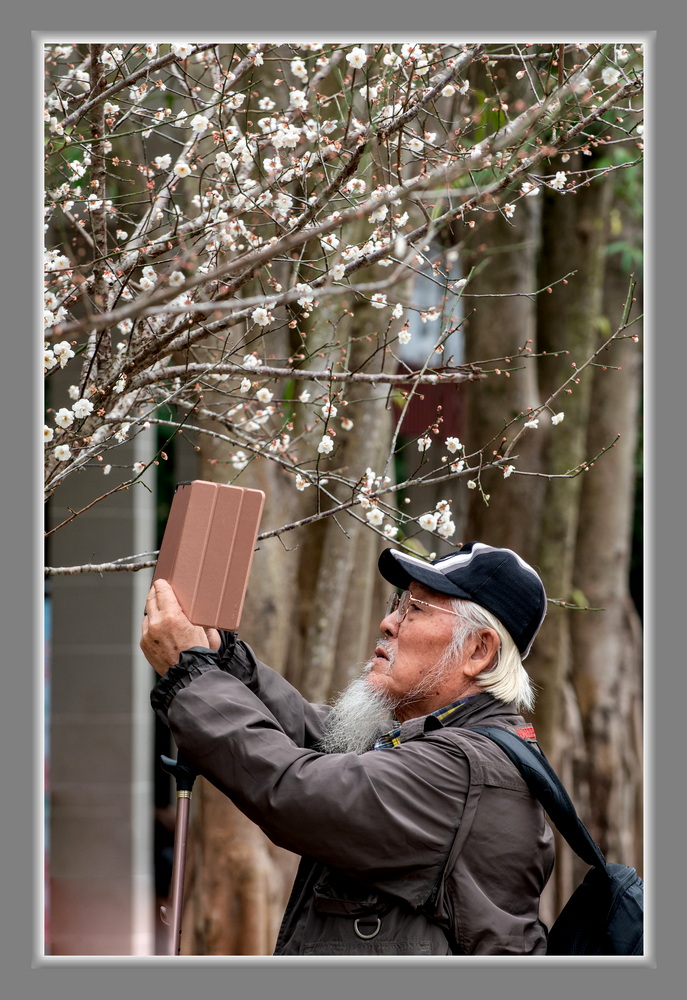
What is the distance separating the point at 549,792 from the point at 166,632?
0.86 m

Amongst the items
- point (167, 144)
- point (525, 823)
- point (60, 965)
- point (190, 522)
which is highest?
point (167, 144)

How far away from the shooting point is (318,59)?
3365 millimetres

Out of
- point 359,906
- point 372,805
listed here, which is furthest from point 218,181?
point 359,906

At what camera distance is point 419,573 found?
2.44 metres

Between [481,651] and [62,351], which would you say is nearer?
[481,651]

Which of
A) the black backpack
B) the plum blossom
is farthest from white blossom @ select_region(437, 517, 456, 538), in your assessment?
the black backpack

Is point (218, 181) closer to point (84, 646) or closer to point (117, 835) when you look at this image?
point (84, 646)

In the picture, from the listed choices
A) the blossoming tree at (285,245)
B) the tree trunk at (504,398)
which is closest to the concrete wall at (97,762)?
the tree trunk at (504,398)

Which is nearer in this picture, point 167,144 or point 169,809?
point 167,144

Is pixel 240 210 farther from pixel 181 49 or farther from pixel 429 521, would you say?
pixel 429 521

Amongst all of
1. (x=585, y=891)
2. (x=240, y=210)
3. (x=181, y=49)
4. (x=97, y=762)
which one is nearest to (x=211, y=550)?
(x=240, y=210)

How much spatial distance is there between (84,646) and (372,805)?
5.00m

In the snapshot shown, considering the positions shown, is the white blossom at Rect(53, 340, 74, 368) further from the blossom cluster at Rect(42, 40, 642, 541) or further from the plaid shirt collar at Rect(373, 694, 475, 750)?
the plaid shirt collar at Rect(373, 694, 475, 750)

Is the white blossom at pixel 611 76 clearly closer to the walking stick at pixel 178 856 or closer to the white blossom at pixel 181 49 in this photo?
the white blossom at pixel 181 49
